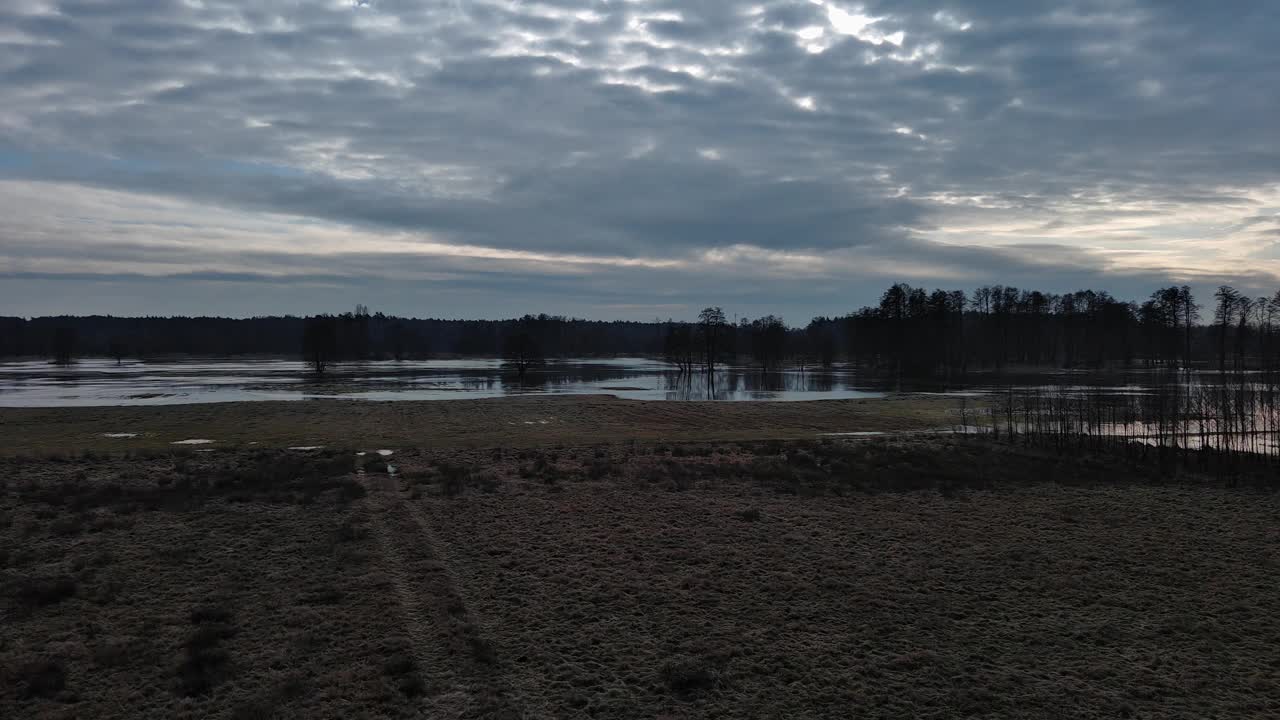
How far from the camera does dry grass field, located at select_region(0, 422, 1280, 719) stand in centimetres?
886

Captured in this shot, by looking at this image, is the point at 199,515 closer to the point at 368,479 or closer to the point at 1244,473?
the point at 368,479

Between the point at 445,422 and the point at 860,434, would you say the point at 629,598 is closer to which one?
the point at 860,434

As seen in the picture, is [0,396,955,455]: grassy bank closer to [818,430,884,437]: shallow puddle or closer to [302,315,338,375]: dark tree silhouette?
[818,430,884,437]: shallow puddle

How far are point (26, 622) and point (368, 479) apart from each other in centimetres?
1121

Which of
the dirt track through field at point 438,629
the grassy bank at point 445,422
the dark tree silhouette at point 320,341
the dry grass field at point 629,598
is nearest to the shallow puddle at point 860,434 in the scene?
the grassy bank at point 445,422

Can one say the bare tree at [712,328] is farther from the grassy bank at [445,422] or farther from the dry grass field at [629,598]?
the dry grass field at [629,598]

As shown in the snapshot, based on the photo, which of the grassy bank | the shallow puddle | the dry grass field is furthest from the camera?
the shallow puddle

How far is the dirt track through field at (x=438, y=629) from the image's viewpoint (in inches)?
339

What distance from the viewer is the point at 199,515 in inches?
676

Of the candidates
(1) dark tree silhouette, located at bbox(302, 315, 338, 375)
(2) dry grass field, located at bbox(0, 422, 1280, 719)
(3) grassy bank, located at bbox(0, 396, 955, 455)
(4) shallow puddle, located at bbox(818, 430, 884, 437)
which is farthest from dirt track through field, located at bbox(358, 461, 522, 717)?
(1) dark tree silhouette, located at bbox(302, 315, 338, 375)

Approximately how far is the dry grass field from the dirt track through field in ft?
0.18

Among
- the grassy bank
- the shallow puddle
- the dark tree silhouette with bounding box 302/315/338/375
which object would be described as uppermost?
the dark tree silhouette with bounding box 302/315/338/375

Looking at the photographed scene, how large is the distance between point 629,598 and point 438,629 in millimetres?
3122

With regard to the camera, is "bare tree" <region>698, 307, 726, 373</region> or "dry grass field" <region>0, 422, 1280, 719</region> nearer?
"dry grass field" <region>0, 422, 1280, 719</region>
